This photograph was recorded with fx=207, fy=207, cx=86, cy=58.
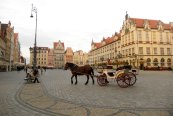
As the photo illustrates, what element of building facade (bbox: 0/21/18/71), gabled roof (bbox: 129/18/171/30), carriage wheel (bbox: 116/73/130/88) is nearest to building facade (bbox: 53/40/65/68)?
building facade (bbox: 0/21/18/71)

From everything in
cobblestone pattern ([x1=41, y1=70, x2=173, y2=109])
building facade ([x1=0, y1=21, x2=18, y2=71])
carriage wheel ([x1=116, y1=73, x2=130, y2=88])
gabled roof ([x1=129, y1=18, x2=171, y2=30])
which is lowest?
cobblestone pattern ([x1=41, y1=70, x2=173, y2=109])

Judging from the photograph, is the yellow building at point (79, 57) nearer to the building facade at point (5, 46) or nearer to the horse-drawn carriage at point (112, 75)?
the building facade at point (5, 46)

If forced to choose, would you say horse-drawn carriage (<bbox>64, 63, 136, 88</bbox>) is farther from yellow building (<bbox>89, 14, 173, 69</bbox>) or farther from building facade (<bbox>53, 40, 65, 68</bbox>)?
building facade (<bbox>53, 40, 65, 68</bbox>)

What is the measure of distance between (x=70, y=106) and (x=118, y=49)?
7684 cm

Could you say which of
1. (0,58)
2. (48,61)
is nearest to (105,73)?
(0,58)

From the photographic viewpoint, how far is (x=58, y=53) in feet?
546

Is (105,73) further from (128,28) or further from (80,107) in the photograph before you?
(128,28)

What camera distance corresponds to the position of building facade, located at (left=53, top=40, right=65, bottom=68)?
166 meters

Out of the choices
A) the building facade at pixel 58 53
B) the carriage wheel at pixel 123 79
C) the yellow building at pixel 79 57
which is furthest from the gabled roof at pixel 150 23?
the building facade at pixel 58 53

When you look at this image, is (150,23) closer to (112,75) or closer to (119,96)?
(112,75)

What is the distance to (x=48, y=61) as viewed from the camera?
17575 centimetres

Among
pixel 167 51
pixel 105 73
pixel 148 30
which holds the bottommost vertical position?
pixel 105 73

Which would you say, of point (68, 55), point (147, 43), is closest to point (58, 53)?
point (68, 55)

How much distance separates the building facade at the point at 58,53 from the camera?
166312 mm
